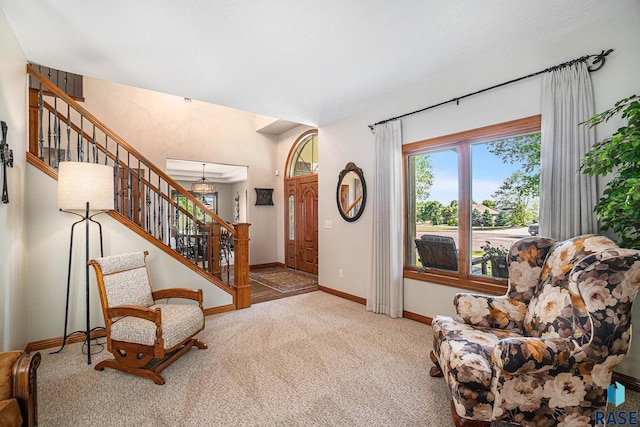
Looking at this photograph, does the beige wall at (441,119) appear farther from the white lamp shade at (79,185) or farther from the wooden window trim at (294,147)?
the white lamp shade at (79,185)

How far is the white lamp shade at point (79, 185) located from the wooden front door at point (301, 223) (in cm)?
402

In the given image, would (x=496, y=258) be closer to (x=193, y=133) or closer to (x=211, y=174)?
(x=193, y=133)

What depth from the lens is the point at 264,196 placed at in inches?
Answer: 278

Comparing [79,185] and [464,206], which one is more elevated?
[79,185]

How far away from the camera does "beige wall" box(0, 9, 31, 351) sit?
223 centimetres

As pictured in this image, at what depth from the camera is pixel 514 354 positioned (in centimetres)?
152

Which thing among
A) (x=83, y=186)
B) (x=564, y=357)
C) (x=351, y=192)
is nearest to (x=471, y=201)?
(x=351, y=192)

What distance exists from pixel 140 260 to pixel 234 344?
1242 millimetres

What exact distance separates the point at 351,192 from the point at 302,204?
2229 millimetres

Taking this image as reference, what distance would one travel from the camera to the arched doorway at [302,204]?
6238 mm

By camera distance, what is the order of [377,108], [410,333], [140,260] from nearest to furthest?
[140,260] < [410,333] < [377,108]

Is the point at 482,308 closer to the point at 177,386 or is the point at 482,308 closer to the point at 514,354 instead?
the point at 514,354

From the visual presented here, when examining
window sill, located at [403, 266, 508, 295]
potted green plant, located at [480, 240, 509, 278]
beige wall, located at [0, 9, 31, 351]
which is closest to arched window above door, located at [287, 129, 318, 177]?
window sill, located at [403, 266, 508, 295]

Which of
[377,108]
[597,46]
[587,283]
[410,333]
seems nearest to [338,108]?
[377,108]
